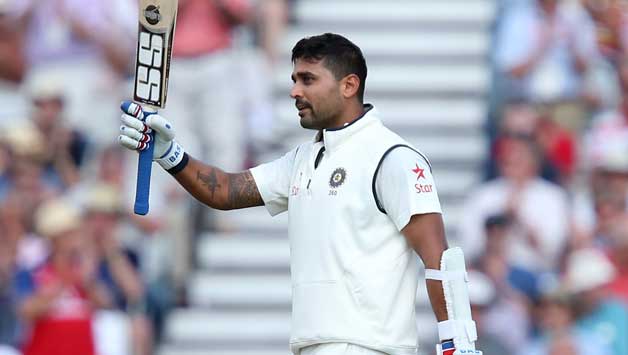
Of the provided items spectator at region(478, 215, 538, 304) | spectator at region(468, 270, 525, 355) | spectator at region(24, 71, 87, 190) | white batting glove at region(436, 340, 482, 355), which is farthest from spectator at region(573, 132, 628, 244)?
white batting glove at region(436, 340, 482, 355)

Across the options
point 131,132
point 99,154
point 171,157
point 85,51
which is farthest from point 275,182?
→ point 85,51

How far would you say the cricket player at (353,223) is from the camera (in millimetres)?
5406

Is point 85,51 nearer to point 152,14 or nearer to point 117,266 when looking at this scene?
point 117,266

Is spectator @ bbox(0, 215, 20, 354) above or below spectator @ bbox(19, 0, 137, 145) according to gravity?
below

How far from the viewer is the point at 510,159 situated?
400 inches

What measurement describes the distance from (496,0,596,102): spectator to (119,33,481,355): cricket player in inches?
195

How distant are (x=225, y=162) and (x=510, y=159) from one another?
1.99 m

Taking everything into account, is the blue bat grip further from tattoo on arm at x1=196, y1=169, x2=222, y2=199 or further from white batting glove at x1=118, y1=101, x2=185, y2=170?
tattoo on arm at x1=196, y1=169, x2=222, y2=199

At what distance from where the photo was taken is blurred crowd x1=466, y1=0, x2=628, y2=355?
9633 mm

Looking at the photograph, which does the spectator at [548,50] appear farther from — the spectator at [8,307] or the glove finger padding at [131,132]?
the glove finger padding at [131,132]

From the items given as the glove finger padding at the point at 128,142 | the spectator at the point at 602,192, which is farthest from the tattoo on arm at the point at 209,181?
the spectator at the point at 602,192

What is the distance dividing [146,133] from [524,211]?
4.88 m

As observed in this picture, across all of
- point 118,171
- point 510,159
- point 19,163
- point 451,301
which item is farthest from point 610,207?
point 451,301

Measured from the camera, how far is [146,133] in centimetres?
567
